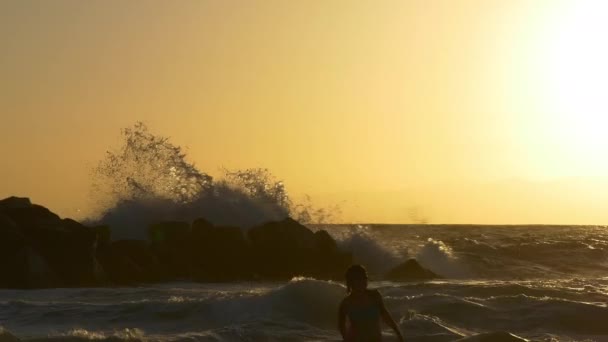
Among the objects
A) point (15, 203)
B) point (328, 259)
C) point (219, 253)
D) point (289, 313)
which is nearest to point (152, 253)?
point (219, 253)

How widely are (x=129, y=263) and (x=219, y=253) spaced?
3.29m

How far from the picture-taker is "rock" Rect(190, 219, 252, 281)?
2873cm

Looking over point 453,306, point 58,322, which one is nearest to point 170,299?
point 58,322

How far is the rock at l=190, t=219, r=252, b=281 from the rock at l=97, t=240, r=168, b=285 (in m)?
1.34

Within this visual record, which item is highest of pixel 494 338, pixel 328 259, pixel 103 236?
pixel 103 236

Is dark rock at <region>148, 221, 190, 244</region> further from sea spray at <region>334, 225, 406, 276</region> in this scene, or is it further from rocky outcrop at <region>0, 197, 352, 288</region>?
sea spray at <region>334, 225, 406, 276</region>

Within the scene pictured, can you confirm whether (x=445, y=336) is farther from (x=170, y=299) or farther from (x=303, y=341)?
(x=170, y=299)

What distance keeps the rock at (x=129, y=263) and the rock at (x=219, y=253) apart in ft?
4.40

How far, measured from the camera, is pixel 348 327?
33.6 feet

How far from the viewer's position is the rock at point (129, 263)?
26688mm

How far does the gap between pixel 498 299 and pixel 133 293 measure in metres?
8.50

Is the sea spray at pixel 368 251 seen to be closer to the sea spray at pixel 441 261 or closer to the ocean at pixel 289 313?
the sea spray at pixel 441 261

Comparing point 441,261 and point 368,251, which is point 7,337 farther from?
point 441,261

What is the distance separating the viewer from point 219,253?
29359 millimetres
